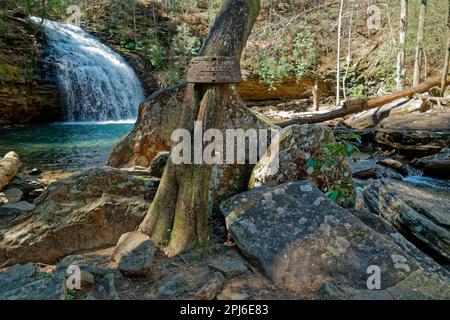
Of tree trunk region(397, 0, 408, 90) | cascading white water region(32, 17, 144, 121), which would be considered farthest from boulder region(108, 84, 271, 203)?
tree trunk region(397, 0, 408, 90)

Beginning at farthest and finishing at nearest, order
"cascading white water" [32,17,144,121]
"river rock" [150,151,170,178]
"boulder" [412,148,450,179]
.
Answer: "cascading white water" [32,17,144,121]
"boulder" [412,148,450,179]
"river rock" [150,151,170,178]

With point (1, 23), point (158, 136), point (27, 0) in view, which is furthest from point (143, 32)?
point (158, 136)

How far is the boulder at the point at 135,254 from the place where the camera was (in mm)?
2393

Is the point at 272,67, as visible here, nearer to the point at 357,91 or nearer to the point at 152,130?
the point at 357,91

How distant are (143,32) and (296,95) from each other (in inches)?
464

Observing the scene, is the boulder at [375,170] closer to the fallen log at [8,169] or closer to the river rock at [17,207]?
the river rock at [17,207]

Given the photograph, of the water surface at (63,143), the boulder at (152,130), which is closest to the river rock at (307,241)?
the boulder at (152,130)

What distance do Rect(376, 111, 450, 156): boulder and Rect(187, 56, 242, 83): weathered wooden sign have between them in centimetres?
672

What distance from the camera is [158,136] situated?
4.87 m

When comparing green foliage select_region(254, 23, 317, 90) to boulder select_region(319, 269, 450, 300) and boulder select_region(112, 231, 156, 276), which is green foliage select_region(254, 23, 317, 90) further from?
boulder select_region(319, 269, 450, 300)

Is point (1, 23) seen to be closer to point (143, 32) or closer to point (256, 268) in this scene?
point (143, 32)

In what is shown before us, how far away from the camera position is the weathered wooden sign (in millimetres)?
2807

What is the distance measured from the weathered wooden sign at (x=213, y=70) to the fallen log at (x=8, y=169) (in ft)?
16.1

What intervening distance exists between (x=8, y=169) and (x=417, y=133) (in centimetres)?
931
